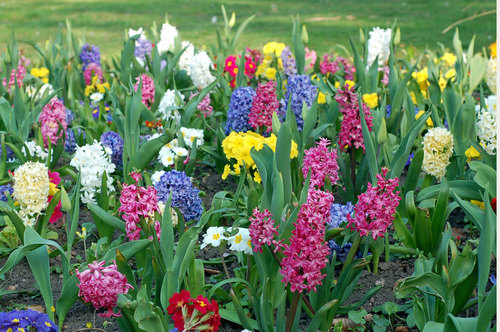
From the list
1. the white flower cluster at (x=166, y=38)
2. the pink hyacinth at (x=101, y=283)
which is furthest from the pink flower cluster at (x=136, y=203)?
the white flower cluster at (x=166, y=38)

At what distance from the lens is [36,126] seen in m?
3.38

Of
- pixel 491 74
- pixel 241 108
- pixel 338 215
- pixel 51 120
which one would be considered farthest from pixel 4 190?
pixel 491 74

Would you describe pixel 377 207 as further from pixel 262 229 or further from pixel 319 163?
pixel 319 163

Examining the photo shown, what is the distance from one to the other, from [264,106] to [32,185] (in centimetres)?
99

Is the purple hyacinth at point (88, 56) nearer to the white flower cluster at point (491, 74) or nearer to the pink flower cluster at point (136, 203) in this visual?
the white flower cluster at point (491, 74)

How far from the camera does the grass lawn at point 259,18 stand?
7.72 meters

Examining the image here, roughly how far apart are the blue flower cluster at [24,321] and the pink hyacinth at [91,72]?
10.1ft

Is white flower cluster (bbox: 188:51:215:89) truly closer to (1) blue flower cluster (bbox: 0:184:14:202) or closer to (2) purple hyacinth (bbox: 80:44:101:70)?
(2) purple hyacinth (bbox: 80:44:101:70)

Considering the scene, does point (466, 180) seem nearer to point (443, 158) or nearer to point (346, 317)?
point (443, 158)

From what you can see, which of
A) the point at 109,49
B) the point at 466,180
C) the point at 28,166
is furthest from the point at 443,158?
the point at 109,49

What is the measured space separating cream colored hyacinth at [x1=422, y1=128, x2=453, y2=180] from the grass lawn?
430 cm

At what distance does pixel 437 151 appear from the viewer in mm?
2654

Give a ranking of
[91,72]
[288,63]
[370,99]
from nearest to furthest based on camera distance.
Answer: [370,99] → [288,63] → [91,72]

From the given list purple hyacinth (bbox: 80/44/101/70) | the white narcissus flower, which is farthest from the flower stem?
purple hyacinth (bbox: 80/44/101/70)
